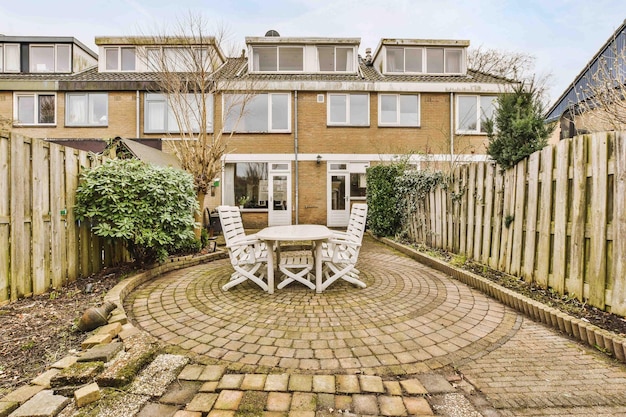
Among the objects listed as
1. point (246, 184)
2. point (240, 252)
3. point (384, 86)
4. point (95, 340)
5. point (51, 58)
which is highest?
point (51, 58)

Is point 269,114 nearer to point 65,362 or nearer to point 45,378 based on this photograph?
point 65,362

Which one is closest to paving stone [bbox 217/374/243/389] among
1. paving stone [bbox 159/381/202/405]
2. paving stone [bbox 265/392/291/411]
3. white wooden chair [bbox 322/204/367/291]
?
paving stone [bbox 159/381/202/405]

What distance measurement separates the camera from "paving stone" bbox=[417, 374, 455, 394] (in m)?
1.97

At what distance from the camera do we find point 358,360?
2.33 metres

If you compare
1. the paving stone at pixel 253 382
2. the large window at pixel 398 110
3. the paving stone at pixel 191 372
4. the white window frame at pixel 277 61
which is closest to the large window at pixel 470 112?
the large window at pixel 398 110

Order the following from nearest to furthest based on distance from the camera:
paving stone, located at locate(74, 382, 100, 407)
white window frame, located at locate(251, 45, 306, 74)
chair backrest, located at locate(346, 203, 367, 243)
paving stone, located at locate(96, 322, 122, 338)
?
paving stone, located at locate(74, 382, 100, 407), paving stone, located at locate(96, 322, 122, 338), chair backrest, located at locate(346, 203, 367, 243), white window frame, located at locate(251, 45, 306, 74)

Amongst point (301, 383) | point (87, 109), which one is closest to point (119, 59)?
point (87, 109)

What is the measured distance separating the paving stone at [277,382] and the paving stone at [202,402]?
338 millimetres

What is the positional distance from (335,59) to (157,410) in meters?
14.3

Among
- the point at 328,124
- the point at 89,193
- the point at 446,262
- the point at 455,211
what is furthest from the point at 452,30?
the point at 89,193

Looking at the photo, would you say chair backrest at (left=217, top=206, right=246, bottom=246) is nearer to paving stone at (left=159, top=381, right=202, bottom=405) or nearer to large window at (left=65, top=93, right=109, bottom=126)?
paving stone at (left=159, top=381, right=202, bottom=405)

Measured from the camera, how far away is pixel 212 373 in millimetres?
2111

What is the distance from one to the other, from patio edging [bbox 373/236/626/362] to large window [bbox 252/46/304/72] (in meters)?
11.8

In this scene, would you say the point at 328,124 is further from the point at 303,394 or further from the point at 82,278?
the point at 303,394
